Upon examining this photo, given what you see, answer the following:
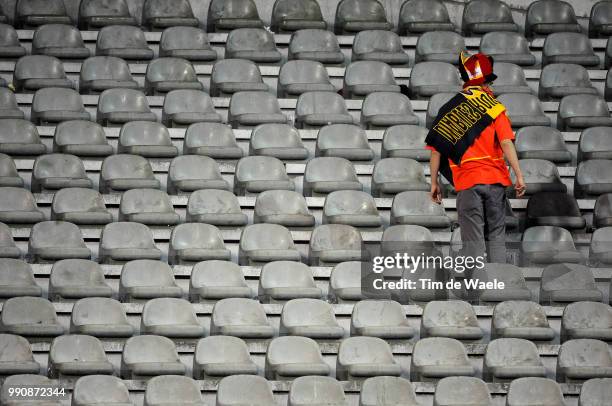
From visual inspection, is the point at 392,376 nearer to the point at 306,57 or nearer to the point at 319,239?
the point at 319,239

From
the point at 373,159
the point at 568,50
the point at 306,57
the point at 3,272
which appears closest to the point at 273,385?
the point at 3,272

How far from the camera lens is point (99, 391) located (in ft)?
23.2

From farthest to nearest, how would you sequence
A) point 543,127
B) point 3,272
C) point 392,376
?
1. point 543,127
2. point 3,272
3. point 392,376

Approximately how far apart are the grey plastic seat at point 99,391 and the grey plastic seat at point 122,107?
102 inches

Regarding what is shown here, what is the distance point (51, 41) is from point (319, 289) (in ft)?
10.3

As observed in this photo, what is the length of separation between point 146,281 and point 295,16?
312 cm

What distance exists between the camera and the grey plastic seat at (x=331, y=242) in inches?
327

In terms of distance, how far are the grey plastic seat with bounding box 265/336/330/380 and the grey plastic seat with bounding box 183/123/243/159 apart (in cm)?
185

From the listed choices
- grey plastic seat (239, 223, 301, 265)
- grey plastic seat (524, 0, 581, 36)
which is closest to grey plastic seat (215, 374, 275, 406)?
grey plastic seat (239, 223, 301, 265)

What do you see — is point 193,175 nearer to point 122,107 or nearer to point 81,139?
point 81,139

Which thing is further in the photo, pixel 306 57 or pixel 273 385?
pixel 306 57

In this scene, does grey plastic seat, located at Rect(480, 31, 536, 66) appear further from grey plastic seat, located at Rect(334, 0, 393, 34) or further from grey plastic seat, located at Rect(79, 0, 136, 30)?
grey plastic seat, located at Rect(79, 0, 136, 30)

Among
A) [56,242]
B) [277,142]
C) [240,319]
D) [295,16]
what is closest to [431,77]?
[295,16]

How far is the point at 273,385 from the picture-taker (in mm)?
7430
